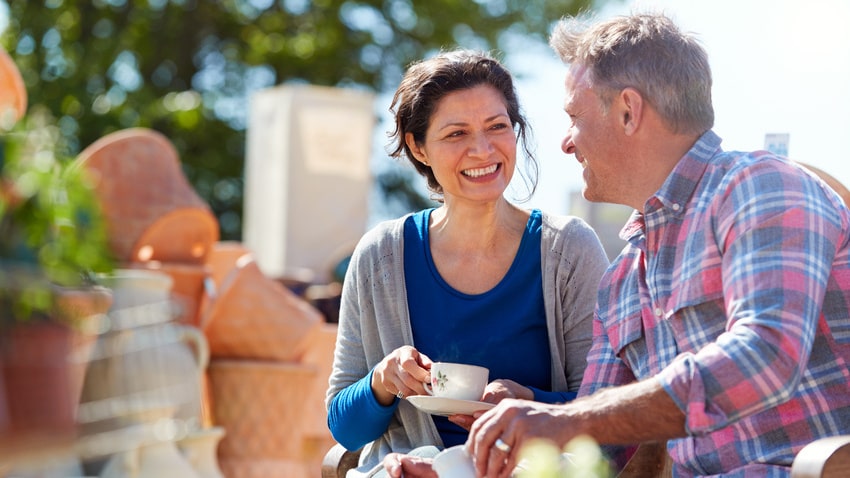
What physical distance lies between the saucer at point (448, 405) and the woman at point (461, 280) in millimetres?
263

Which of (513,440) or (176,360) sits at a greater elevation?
(176,360)

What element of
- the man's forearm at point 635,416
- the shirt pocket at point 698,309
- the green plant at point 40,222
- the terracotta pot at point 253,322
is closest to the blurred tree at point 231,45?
the terracotta pot at point 253,322

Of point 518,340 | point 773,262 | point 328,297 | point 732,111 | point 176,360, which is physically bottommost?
point 328,297

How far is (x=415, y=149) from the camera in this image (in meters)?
2.96

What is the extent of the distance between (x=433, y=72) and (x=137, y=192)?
218cm

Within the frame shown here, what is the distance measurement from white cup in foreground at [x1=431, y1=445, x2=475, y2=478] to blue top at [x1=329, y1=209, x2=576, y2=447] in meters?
0.67

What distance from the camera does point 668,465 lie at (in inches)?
90.7

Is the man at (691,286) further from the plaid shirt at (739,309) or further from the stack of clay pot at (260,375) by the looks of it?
the stack of clay pot at (260,375)

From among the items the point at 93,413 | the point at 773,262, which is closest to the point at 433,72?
the point at 773,262

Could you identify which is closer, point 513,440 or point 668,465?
point 513,440

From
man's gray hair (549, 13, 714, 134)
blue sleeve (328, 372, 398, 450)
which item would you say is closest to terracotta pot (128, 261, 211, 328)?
blue sleeve (328, 372, 398, 450)

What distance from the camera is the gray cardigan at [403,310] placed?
8.65 feet

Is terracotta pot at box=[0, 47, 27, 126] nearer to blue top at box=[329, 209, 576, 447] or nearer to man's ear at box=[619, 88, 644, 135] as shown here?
blue top at box=[329, 209, 576, 447]

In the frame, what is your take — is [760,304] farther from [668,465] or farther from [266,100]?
[266,100]
